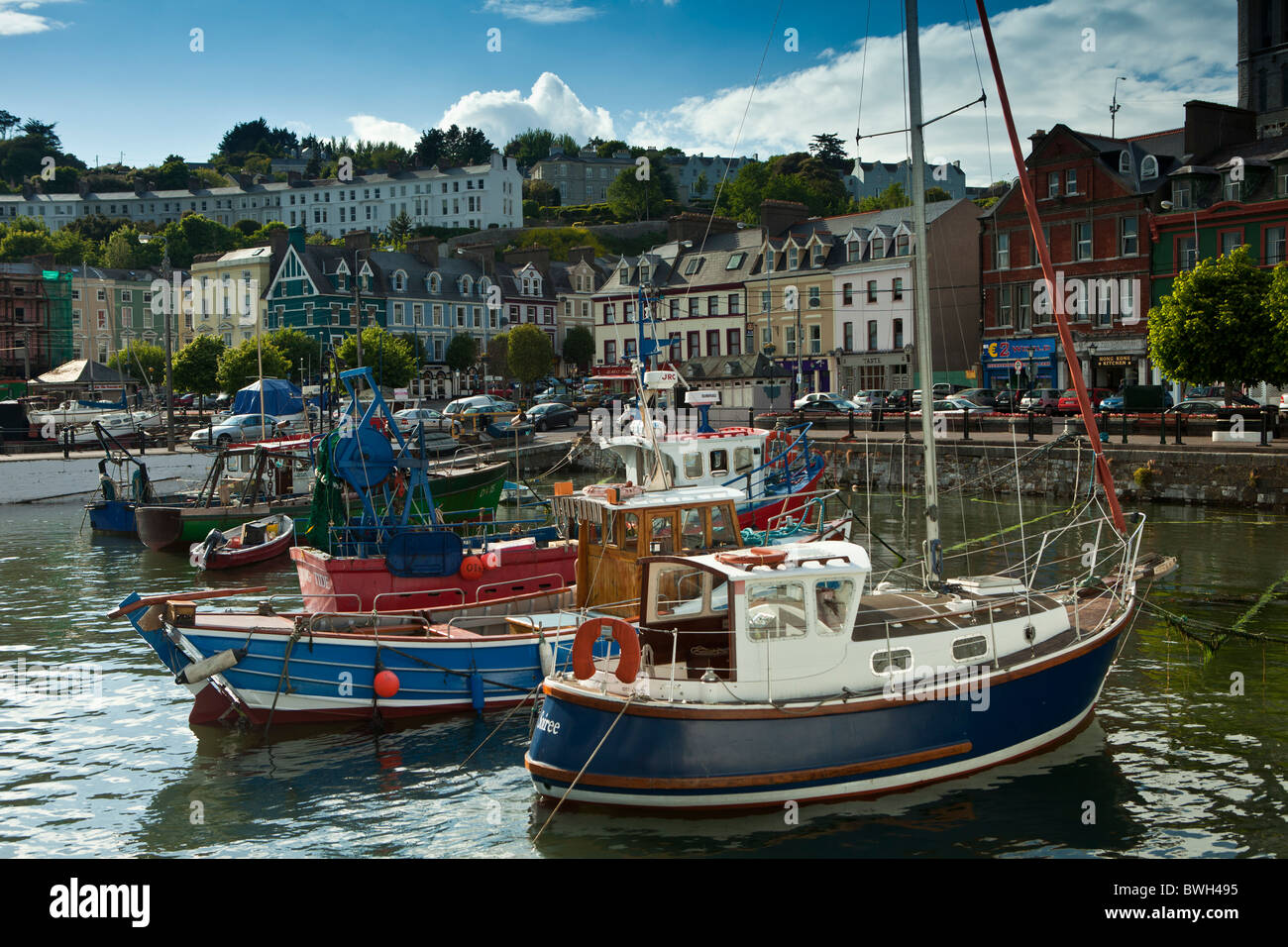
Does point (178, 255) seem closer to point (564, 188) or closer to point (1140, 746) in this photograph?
point (564, 188)

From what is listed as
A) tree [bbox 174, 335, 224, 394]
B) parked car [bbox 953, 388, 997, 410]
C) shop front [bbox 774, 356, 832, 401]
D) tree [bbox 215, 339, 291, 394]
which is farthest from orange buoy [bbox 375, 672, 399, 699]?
tree [bbox 174, 335, 224, 394]

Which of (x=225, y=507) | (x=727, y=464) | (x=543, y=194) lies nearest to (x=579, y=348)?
(x=225, y=507)

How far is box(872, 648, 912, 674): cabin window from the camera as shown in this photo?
12.6 metres

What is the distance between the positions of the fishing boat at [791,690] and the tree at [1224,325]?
3000cm

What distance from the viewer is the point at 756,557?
504 inches

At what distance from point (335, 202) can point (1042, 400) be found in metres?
119

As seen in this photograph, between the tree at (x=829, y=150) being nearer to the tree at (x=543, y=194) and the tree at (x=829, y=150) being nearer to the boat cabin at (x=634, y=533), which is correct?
the tree at (x=543, y=194)

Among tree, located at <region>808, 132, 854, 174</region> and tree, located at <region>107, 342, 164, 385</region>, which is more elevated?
tree, located at <region>808, 132, 854, 174</region>

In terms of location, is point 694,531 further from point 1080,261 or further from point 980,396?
point 1080,261

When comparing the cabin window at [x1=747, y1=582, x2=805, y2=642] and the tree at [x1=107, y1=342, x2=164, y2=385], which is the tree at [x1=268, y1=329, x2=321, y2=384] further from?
the cabin window at [x1=747, y1=582, x2=805, y2=642]

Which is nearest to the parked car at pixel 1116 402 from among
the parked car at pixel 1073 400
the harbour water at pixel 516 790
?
the parked car at pixel 1073 400

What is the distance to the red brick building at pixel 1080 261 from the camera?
5275 cm

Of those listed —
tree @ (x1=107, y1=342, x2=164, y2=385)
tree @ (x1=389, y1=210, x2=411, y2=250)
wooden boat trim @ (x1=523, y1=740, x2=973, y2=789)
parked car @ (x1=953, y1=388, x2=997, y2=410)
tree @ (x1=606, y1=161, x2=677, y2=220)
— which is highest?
tree @ (x1=606, y1=161, x2=677, y2=220)

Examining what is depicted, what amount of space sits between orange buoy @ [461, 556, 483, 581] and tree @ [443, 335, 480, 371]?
6915 centimetres
